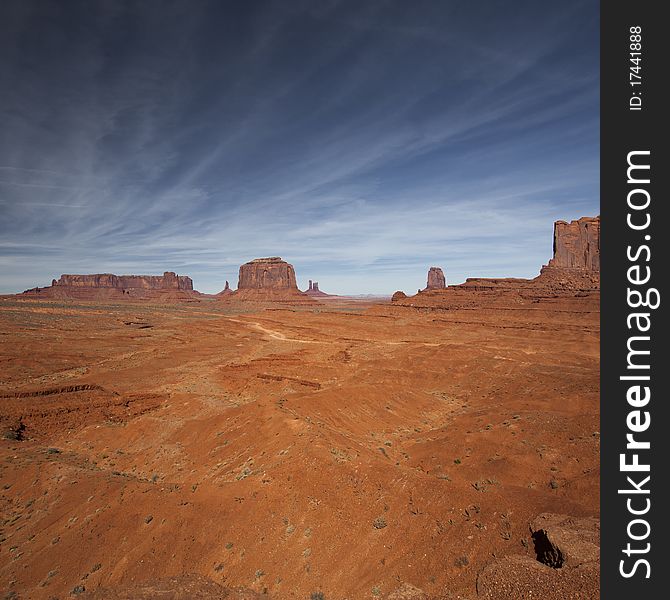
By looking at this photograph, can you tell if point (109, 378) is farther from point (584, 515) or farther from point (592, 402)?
point (592, 402)

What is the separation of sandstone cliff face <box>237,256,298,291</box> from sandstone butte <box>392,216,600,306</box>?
113 metres

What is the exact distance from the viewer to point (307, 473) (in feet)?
34.5

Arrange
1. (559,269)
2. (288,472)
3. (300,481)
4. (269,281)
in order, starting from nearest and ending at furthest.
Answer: (300,481)
(288,472)
(559,269)
(269,281)

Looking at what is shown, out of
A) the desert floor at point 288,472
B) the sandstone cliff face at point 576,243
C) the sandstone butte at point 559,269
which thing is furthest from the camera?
the sandstone cliff face at point 576,243

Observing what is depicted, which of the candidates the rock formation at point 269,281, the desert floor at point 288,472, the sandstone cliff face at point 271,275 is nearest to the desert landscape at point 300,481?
the desert floor at point 288,472

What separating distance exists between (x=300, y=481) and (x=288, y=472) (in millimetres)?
706

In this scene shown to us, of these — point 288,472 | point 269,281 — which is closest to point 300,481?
point 288,472

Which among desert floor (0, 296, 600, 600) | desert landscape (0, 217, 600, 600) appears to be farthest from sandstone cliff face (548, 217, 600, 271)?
desert floor (0, 296, 600, 600)

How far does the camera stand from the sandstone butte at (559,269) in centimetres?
7944

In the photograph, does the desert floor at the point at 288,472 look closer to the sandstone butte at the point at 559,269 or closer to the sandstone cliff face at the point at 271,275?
the sandstone butte at the point at 559,269

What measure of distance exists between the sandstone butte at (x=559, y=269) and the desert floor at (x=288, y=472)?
170 ft

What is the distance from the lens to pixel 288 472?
10.8 meters

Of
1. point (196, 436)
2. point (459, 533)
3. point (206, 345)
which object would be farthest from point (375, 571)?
point (206, 345)

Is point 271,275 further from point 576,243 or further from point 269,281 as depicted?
point 576,243
